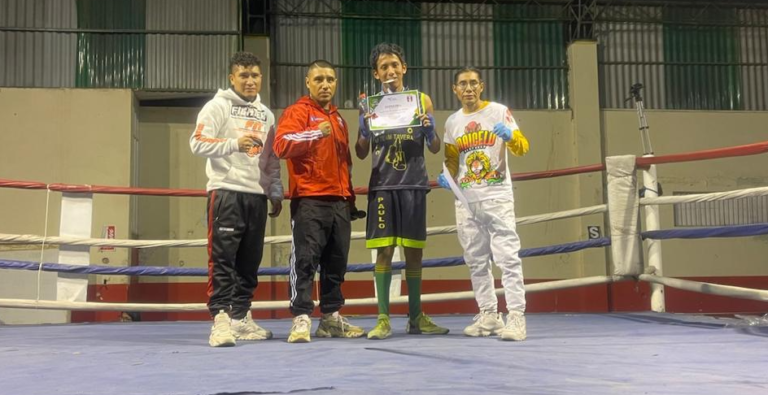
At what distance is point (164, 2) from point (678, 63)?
7543 mm

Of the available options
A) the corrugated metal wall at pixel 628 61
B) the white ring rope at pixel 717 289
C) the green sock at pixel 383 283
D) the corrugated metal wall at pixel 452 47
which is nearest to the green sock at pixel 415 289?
the green sock at pixel 383 283

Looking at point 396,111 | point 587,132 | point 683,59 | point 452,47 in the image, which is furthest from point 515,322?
point 683,59

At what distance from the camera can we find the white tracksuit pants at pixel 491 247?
2.61 m

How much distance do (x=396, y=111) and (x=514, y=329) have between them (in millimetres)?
→ 1021

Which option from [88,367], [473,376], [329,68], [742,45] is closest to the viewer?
[473,376]

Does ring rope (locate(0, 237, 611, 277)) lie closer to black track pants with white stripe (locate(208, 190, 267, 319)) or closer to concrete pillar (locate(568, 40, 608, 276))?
black track pants with white stripe (locate(208, 190, 267, 319))

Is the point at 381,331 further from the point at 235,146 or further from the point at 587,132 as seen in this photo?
the point at 587,132

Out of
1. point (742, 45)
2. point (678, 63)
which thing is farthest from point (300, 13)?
point (742, 45)

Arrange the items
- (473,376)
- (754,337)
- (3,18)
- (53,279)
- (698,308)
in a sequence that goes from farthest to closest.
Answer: (698,308)
(3,18)
(53,279)
(754,337)
(473,376)

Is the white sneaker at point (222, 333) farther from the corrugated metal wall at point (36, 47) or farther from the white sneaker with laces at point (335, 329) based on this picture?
the corrugated metal wall at point (36, 47)

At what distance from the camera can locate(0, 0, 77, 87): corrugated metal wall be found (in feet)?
27.5

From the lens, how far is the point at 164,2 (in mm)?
8711

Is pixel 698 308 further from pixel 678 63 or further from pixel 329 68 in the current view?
pixel 329 68

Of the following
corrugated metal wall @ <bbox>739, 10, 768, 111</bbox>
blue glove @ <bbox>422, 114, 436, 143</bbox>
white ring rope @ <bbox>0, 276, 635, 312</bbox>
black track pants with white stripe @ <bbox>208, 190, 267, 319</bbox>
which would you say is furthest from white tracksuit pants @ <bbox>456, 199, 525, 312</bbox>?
corrugated metal wall @ <bbox>739, 10, 768, 111</bbox>
